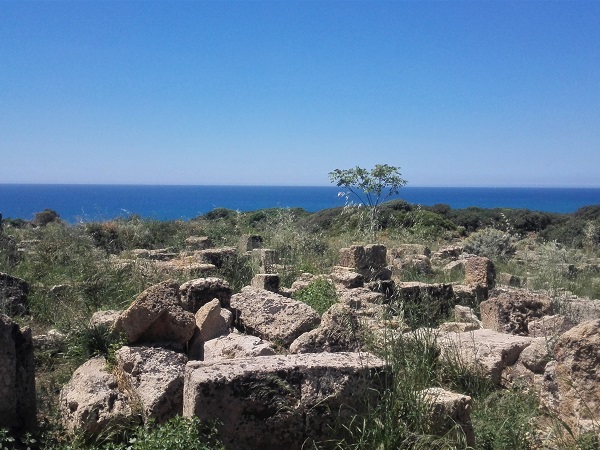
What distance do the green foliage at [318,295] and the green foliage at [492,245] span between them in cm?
1132

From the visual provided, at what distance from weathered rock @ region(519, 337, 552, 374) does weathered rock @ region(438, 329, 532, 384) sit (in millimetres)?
188

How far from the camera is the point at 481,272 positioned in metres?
12.0

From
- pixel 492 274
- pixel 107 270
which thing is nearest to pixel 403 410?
pixel 107 270

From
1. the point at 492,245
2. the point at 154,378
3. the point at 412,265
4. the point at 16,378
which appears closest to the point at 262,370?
the point at 154,378

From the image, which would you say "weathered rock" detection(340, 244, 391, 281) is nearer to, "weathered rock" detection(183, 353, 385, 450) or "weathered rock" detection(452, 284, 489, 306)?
"weathered rock" detection(452, 284, 489, 306)

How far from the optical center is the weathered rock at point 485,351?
21.2 feet

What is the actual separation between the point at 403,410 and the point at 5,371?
3117 mm

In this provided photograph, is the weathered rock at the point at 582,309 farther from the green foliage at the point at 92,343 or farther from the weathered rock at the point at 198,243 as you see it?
the weathered rock at the point at 198,243

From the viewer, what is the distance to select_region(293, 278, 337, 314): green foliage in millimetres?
9102

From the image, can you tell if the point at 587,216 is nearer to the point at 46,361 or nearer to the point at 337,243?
the point at 337,243

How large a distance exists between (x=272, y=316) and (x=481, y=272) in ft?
19.5

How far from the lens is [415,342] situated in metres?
6.24

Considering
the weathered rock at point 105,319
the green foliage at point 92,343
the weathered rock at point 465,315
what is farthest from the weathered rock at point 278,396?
the weathered rock at point 465,315

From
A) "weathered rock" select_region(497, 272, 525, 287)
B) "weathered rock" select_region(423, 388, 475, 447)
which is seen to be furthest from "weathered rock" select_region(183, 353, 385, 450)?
"weathered rock" select_region(497, 272, 525, 287)
